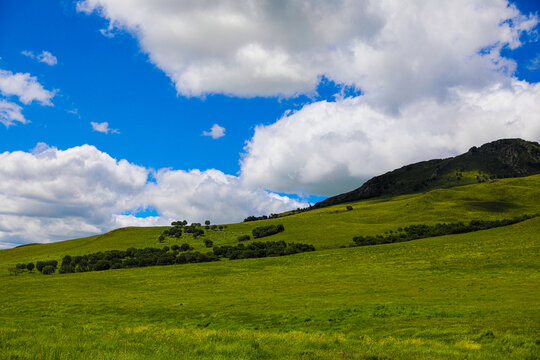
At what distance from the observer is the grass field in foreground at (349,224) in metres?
130

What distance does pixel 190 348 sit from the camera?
50.9 feet

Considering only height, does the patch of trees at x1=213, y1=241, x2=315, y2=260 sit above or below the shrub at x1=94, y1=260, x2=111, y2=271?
below

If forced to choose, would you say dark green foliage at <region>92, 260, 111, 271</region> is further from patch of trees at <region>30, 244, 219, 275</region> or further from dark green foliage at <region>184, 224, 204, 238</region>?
dark green foliage at <region>184, 224, 204, 238</region>

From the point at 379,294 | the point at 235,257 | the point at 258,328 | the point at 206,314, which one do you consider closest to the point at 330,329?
the point at 258,328

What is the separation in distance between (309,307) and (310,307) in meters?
0.11

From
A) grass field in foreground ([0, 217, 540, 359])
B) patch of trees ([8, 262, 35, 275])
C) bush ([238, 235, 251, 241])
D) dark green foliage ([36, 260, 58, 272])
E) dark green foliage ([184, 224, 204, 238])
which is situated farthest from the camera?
dark green foliage ([184, 224, 204, 238])

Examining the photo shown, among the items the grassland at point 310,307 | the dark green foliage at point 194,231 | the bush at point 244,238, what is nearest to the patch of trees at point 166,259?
the grassland at point 310,307

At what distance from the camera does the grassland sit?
15750mm

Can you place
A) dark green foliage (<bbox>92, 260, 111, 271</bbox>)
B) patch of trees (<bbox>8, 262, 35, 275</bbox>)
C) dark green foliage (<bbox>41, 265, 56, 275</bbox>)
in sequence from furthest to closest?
patch of trees (<bbox>8, 262, 35, 275</bbox>) < dark green foliage (<bbox>92, 260, 111, 271</bbox>) < dark green foliage (<bbox>41, 265, 56, 275</bbox>)

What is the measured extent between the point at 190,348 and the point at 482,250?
7793 centimetres

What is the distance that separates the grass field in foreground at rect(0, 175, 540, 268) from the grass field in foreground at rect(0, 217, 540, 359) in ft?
128

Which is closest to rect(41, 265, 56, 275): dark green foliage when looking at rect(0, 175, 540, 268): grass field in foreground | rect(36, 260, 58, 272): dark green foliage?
rect(36, 260, 58, 272): dark green foliage

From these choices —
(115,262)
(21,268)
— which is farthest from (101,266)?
(21,268)

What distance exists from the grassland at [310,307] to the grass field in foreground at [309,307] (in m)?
0.12
